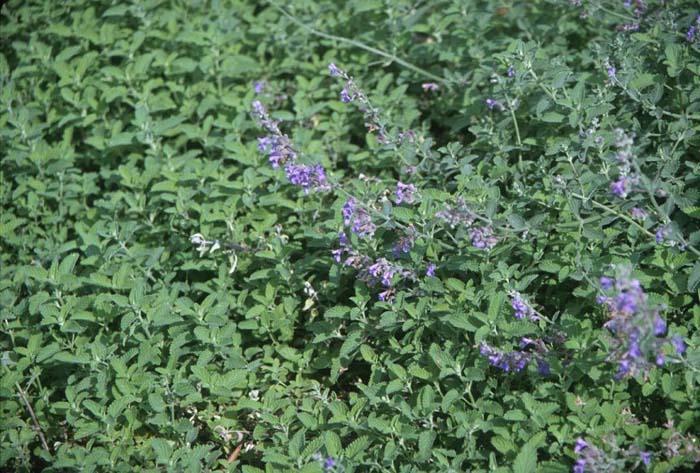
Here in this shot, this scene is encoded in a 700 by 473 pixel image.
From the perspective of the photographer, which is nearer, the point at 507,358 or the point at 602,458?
the point at 602,458

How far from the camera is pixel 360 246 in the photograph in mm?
4199

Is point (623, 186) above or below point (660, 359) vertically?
above

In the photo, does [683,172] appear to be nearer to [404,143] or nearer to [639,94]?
[639,94]

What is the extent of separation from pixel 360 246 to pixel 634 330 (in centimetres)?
158

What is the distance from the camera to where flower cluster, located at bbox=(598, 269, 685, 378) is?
2.91 m

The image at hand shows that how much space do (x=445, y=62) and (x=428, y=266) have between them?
2.30m

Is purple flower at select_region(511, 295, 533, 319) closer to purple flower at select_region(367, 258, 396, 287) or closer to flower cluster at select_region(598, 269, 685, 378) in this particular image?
flower cluster at select_region(598, 269, 685, 378)

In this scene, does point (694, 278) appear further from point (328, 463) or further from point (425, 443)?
point (328, 463)

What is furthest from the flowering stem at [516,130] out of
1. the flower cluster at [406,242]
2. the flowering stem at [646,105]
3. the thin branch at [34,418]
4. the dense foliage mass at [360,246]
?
the thin branch at [34,418]

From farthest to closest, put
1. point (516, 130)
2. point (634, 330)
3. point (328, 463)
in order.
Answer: point (516, 130)
point (328, 463)
point (634, 330)

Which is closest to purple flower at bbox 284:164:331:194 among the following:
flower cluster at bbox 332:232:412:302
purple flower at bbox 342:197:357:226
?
purple flower at bbox 342:197:357:226

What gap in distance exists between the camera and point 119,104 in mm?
5797

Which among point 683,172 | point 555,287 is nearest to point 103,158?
point 555,287

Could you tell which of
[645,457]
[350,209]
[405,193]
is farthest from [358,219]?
[645,457]
